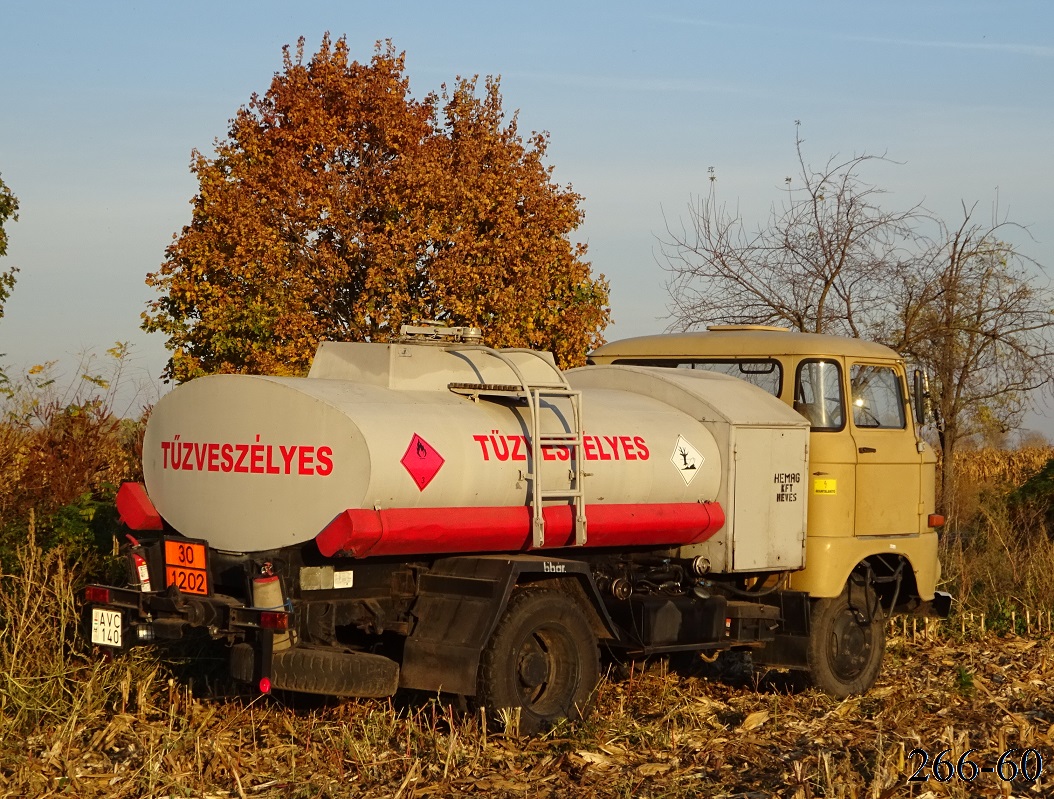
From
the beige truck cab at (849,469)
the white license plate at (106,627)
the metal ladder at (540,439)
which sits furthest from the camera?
the beige truck cab at (849,469)

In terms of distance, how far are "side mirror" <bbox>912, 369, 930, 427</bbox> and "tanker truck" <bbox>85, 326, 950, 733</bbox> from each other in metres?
0.47

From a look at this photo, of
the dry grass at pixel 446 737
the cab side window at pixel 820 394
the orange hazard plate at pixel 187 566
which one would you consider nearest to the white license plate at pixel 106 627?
the orange hazard plate at pixel 187 566

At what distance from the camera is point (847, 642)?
10430 millimetres

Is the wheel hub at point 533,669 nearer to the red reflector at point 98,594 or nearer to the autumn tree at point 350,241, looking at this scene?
the red reflector at point 98,594

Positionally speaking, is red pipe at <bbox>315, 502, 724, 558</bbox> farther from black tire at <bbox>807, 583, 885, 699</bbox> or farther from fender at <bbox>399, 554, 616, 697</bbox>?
black tire at <bbox>807, 583, 885, 699</bbox>

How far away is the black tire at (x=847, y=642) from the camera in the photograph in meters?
10.1

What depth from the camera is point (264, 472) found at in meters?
7.62

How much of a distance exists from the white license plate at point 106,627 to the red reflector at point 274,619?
3.93ft

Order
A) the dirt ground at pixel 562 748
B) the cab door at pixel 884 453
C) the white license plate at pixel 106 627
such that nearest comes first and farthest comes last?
the dirt ground at pixel 562 748 → the white license plate at pixel 106 627 → the cab door at pixel 884 453

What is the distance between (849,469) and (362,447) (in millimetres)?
4572

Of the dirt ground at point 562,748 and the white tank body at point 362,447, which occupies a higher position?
the white tank body at point 362,447

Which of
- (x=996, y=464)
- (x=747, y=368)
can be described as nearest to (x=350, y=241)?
(x=747, y=368)

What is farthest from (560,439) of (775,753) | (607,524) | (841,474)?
(841,474)

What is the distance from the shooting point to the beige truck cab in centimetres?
1020
